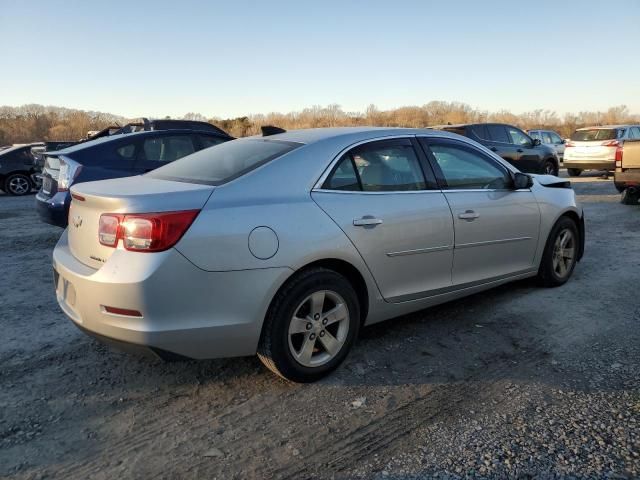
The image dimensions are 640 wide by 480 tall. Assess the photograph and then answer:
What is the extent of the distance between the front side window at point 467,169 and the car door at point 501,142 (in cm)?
882

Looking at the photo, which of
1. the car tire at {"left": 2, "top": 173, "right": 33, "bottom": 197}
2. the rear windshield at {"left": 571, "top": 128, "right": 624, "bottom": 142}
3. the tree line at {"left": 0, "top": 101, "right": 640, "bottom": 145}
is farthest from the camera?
the tree line at {"left": 0, "top": 101, "right": 640, "bottom": 145}

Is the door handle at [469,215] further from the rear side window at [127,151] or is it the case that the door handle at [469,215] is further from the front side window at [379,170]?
the rear side window at [127,151]

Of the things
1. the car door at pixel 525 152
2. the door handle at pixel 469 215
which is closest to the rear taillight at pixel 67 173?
the door handle at pixel 469 215

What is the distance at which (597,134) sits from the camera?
658 inches

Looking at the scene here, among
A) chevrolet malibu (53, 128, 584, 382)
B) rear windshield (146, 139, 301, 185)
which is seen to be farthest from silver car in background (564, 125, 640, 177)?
rear windshield (146, 139, 301, 185)

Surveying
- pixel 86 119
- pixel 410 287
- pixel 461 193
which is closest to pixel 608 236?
pixel 461 193

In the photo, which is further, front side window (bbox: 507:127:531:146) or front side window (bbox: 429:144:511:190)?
front side window (bbox: 507:127:531:146)

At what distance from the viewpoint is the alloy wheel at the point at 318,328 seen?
328 centimetres

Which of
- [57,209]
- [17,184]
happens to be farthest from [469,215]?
[17,184]

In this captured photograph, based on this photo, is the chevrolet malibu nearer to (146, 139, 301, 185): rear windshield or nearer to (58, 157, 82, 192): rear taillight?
(146, 139, 301, 185): rear windshield

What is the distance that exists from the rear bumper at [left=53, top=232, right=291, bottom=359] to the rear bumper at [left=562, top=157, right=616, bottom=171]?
15.7 meters

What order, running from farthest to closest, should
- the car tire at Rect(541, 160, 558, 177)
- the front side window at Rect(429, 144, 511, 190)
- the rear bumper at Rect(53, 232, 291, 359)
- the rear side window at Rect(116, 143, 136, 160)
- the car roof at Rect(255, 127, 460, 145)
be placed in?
the car tire at Rect(541, 160, 558, 177) < the rear side window at Rect(116, 143, 136, 160) < the front side window at Rect(429, 144, 511, 190) < the car roof at Rect(255, 127, 460, 145) < the rear bumper at Rect(53, 232, 291, 359)

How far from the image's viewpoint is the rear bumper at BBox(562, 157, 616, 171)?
52.5ft

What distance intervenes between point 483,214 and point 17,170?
14520mm
